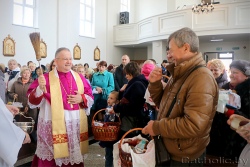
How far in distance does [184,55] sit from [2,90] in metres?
2.37

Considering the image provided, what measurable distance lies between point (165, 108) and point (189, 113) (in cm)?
25

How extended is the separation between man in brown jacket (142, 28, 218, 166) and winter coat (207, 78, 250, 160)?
0.62 metres

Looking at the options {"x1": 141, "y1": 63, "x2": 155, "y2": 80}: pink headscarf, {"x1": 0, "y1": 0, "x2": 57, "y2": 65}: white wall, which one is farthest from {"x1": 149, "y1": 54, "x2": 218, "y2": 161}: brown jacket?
{"x1": 0, "y1": 0, "x2": 57, "y2": 65}: white wall

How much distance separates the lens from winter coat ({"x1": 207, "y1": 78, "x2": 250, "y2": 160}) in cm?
213

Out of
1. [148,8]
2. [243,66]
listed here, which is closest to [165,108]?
[243,66]

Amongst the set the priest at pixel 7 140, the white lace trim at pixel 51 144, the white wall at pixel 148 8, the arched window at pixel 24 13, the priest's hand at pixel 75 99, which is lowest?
the white lace trim at pixel 51 144

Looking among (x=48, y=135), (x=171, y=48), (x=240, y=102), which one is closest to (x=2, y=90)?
(x=48, y=135)

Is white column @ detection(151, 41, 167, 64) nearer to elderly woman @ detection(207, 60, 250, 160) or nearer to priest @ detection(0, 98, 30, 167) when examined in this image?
elderly woman @ detection(207, 60, 250, 160)

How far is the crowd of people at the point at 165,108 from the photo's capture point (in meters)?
1.57

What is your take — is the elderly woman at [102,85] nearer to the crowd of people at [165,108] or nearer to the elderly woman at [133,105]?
the crowd of people at [165,108]

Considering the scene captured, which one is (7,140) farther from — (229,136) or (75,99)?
(229,136)

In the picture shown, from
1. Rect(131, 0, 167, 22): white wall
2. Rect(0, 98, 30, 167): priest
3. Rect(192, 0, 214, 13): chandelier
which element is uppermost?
Rect(131, 0, 167, 22): white wall

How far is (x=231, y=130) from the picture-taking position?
7.57 feet

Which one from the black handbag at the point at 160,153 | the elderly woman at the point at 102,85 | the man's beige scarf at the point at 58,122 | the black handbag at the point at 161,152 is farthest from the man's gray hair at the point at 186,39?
the elderly woman at the point at 102,85
